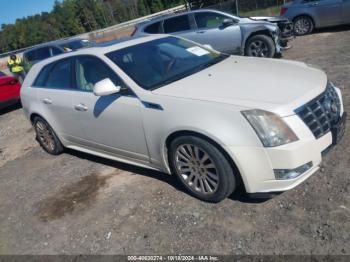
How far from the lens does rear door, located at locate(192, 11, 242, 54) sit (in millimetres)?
10031

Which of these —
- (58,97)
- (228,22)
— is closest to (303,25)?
(228,22)

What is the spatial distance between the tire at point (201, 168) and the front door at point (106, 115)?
50cm

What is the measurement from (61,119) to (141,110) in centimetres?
188

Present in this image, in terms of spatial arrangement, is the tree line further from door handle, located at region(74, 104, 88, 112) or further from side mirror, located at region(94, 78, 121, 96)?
side mirror, located at region(94, 78, 121, 96)

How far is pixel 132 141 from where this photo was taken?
4.45 metres

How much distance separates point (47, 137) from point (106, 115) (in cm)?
218

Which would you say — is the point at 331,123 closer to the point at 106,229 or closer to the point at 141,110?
the point at 141,110

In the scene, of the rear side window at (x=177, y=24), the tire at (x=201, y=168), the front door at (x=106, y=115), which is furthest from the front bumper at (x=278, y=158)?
the rear side window at (x=177, y=24)

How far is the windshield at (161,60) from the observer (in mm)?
4355

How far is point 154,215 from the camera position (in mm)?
4133

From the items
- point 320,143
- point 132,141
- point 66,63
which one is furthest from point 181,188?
point 66,63

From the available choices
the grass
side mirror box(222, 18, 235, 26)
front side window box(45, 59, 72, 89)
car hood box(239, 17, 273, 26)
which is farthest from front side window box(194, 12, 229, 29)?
the grass

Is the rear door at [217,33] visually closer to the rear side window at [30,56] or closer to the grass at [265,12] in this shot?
the rear side window at [30,56]

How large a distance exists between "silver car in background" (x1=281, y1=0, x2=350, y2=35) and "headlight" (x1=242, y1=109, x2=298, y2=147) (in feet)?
32.7
